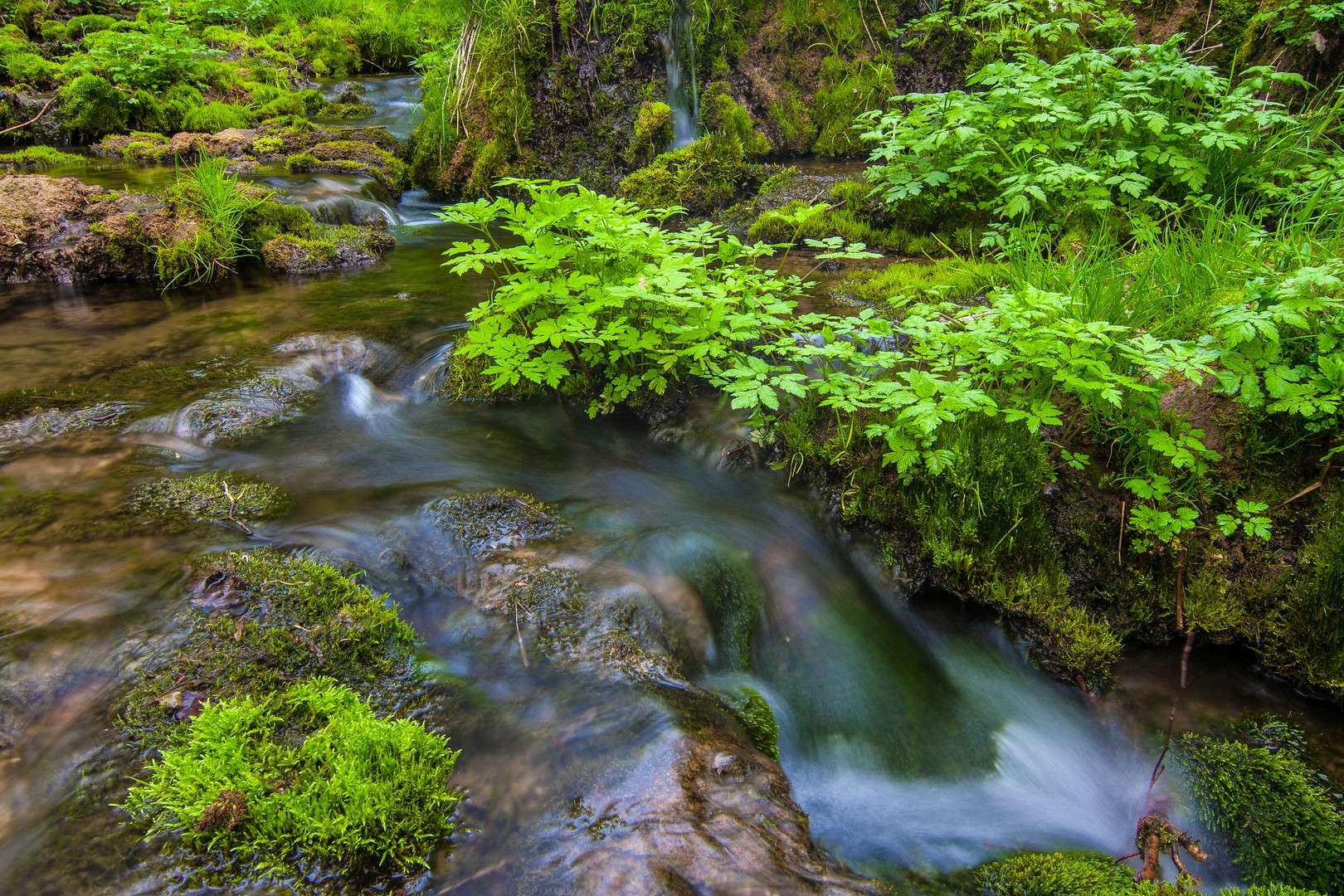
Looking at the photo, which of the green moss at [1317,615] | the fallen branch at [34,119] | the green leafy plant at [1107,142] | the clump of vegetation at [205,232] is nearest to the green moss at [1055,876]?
the green moss at [1317,615]

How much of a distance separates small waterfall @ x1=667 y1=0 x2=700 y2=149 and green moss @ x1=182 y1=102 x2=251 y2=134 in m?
7.48

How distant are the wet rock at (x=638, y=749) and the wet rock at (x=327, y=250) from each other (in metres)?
4.87

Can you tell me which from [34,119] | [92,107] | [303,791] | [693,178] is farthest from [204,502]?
[34,119]

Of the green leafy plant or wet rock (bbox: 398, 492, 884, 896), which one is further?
the green leafy plant

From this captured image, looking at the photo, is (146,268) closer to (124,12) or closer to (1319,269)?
(1319,269)

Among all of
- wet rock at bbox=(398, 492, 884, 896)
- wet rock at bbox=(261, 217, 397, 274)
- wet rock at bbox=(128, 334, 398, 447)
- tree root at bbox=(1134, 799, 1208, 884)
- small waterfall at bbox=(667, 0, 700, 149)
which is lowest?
tree root at bbox=(1134, 799, 1208, 884)

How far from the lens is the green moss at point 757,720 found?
255 centimetres

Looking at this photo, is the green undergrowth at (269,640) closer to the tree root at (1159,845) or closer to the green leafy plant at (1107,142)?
the tree root at (1159,845)

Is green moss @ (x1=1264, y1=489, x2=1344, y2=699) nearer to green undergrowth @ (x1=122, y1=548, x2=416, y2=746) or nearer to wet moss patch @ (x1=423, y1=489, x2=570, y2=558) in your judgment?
wet moss patch @ (x1=423, y1=489, x2=570, y2=558)

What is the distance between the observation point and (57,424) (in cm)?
378

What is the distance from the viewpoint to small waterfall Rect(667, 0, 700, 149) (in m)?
8.39

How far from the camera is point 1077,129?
15.1 ft

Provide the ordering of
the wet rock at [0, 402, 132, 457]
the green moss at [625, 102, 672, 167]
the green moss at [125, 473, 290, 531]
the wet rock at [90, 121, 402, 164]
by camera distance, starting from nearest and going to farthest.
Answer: the green moss at [125, 473, 290, 531] → the wet rock at [0, 402, 132, 457] → the green moss at [625, 102, 672, 167] → the wet rock at [90, 121, 402, 164]

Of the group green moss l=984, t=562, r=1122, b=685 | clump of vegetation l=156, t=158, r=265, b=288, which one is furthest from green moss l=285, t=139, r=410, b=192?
green moss l=984, t=562, r=1122, b=685
